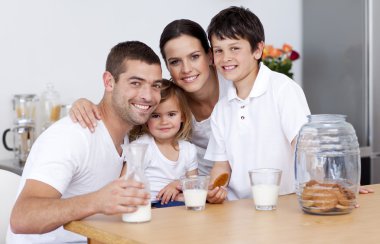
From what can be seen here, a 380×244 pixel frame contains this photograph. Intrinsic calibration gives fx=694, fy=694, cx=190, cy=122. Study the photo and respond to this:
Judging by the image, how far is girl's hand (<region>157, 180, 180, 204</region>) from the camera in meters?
2.46

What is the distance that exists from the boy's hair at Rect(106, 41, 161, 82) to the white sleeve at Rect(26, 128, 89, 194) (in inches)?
11.6

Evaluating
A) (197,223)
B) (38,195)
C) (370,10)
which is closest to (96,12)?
(370,10)

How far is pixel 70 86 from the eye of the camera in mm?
3750

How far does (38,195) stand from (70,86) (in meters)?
1.85

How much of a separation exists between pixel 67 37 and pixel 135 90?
1508mm

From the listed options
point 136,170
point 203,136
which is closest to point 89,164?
point 136,170

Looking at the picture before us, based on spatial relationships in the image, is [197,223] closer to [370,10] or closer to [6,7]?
[6,7]

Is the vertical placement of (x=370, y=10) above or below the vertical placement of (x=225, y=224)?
above

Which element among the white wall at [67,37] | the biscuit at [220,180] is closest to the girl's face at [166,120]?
the biscuit at [220,180]

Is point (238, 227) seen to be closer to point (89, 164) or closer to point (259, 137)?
point (89, 164)

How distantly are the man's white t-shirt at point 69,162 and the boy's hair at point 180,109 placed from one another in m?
0.39

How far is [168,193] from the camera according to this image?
246 centimetres

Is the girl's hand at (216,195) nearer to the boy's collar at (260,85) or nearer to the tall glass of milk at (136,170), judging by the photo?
the tall glass of milk at (136,170)

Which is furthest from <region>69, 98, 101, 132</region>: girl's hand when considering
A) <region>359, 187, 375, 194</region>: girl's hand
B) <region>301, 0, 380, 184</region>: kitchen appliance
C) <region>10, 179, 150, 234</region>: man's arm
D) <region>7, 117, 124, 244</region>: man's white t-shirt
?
<region>301, 0, 380, 184</region>: kitchen appliance
